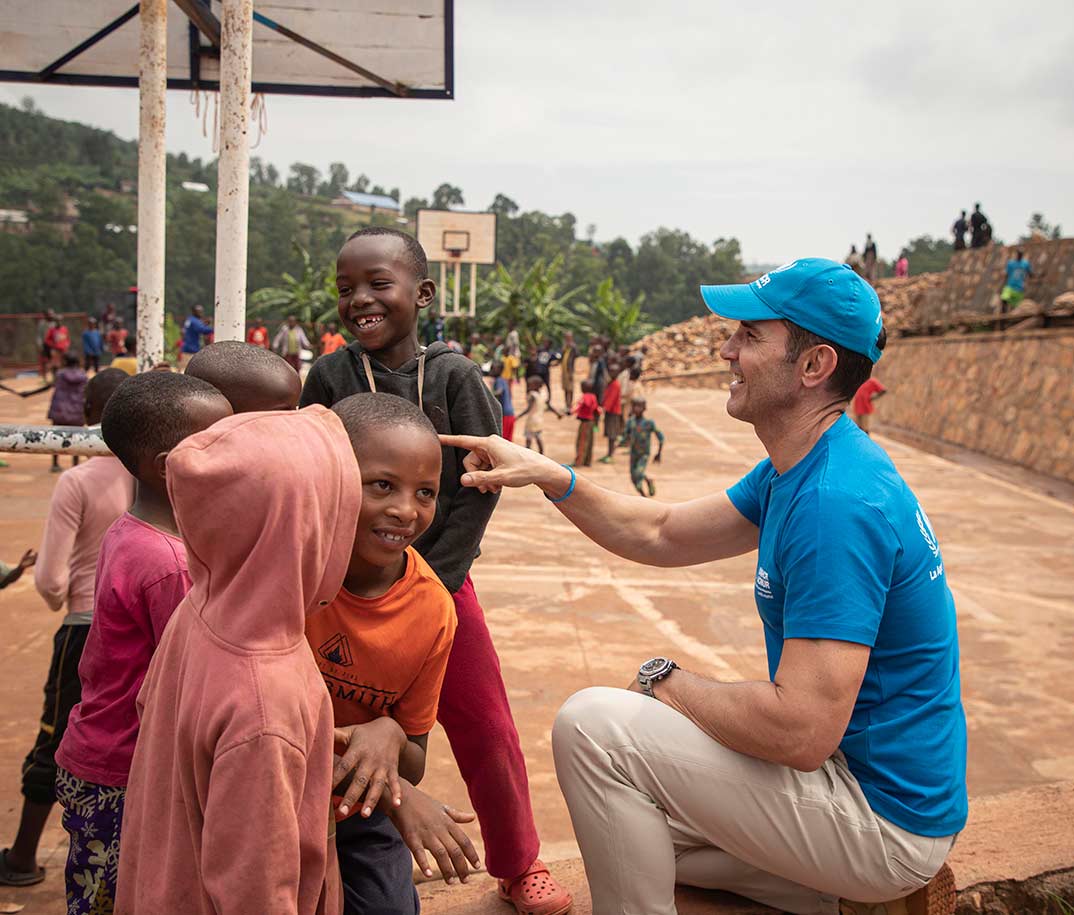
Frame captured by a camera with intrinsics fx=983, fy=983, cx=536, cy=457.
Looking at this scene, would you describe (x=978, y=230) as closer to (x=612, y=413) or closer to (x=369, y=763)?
(x=612, y=413)

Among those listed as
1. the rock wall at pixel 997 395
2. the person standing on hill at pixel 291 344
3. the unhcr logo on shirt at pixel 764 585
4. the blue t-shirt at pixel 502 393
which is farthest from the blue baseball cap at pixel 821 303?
the person standing on hill at pixel 291 344

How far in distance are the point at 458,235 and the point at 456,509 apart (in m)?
28.4

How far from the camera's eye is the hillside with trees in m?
40.6

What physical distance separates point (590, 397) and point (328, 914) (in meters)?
11.7

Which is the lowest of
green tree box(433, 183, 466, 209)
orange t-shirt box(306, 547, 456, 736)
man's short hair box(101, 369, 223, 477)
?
orange t-shirt box(306, 547, 456, 736)

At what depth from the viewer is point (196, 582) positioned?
1537mm

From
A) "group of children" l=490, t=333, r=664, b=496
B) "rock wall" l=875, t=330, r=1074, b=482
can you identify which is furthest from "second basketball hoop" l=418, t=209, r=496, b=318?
"rock wall" l=875, t=330, r=1074, b=482

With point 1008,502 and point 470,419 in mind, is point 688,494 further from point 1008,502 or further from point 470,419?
point 470,419

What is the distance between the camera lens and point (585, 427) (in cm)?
1414

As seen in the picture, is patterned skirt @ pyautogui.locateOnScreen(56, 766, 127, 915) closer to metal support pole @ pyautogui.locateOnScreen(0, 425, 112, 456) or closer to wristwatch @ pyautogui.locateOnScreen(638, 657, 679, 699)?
metal support pole @ pyautogui.locateOnScreen(0, 425, 112, 456)

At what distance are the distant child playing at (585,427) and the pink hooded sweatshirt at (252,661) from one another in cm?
1191

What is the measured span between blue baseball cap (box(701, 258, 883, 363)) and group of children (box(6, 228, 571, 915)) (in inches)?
32.5

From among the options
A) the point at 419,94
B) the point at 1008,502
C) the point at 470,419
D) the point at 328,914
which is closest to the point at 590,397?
the point at 1008,502

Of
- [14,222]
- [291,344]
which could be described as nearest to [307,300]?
[291,344]
